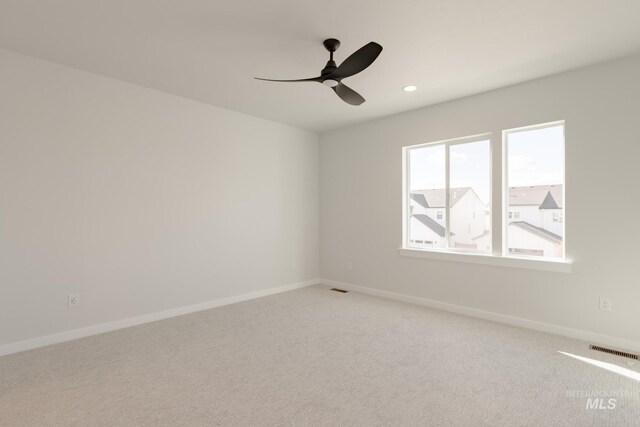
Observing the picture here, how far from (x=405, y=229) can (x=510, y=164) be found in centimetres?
150

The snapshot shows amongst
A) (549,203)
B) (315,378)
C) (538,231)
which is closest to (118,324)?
(315,378)

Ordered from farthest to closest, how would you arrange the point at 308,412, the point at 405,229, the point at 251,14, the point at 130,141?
the point at 405,229, the point at 130,141, the point at 251,14, the point at 308,412

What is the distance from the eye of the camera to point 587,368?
95.0 inches

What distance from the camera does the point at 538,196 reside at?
3.34m

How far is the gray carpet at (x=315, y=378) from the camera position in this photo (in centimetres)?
186

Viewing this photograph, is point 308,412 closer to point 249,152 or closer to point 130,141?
point 130,141

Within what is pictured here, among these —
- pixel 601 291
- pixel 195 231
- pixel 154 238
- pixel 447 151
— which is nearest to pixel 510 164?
pixel 447 151

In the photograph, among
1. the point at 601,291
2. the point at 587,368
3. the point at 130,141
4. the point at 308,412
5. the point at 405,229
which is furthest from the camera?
the point at 405,229

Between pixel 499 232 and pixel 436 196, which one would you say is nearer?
pixel 499 232

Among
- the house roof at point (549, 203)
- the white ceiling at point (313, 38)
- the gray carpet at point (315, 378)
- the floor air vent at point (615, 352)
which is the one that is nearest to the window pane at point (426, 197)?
the white ceiling at point (313, 38)

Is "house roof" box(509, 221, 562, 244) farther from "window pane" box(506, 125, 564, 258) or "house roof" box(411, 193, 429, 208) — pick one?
"house roof" box(411, 193, 429, 208)

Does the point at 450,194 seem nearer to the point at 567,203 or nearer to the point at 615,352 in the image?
the point at 567,203

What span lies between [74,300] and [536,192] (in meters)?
4.76

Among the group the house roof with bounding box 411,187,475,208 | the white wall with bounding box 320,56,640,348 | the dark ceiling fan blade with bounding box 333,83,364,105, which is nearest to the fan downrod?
the dark ceiling fan blade with bounding box 333,83,364,105
